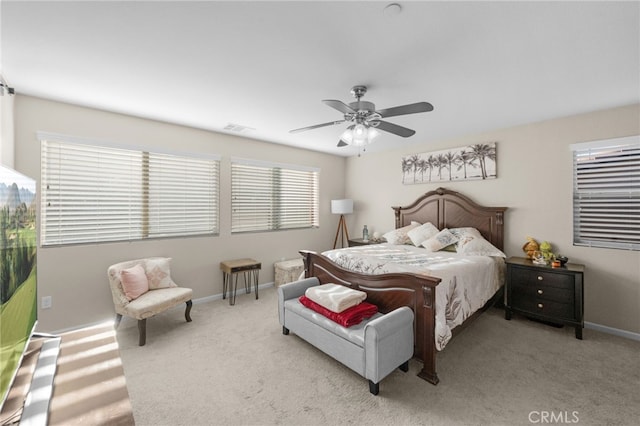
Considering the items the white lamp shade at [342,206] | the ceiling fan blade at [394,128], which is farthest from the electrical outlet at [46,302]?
the white lamp shade at [342,206]

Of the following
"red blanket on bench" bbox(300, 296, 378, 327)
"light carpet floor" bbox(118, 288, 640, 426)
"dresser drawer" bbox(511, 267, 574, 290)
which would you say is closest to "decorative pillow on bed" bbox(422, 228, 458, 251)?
"dresser drawer" bbox(511, 267, 574, 290)

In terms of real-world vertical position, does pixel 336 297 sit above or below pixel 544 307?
above

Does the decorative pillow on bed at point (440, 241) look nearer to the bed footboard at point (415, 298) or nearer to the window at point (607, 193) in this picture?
the window at point (607, 193)

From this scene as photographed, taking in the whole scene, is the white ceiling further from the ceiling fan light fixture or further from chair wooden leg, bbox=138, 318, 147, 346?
chair wooden leg, bbox=138, 318, 147, 346

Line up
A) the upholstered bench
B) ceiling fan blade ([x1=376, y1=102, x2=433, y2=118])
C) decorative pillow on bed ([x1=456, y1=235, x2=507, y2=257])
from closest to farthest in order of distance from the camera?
the upholstered bench, ceiling fan blade ([x1=376, y1=102, x2=433, y2=118]), decorative pillow on bed ([x1=456, y1=235, x2=507, y2=257])

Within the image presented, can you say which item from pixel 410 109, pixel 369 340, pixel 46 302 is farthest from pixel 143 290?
pixel 410 109

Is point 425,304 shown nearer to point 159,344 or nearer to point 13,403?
point 13,403

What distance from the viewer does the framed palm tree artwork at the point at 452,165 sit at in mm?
3990

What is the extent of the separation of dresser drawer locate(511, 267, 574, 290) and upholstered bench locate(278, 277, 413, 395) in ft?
6.25

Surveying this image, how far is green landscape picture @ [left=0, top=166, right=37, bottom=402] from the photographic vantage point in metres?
0.98

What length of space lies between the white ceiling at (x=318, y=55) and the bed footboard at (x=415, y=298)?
5.78 feet

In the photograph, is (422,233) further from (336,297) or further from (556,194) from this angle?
(336,297)

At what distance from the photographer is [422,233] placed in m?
4.30
